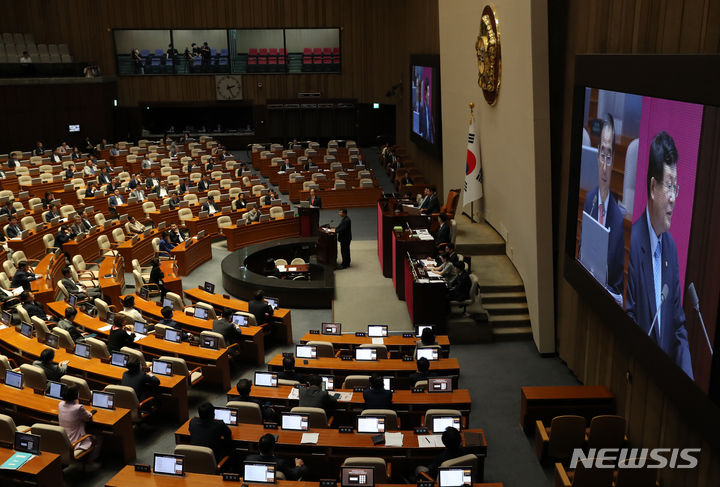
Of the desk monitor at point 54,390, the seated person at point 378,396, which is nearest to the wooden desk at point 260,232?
the desk monitor at point 54,390

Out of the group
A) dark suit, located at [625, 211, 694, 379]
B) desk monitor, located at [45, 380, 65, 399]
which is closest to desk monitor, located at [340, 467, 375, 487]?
dark suit, located at [625, 211, 694, 379]

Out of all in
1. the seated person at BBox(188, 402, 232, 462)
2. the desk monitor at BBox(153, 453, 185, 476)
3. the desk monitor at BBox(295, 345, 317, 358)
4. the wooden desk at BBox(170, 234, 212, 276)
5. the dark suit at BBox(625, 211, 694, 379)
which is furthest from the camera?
Result: the wooden desk at BBox(170, 234, 212, 276)

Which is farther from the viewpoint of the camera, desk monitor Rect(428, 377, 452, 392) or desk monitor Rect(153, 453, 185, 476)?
desk monitor Rect(428, 377, 452, 392)

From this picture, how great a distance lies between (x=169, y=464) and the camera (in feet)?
21.6

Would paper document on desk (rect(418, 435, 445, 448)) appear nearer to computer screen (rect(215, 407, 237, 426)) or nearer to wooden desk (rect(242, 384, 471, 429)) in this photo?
wooden desk (rect(242, 384, 471, 429))

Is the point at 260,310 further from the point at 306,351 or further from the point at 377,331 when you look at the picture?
the point at 377,331

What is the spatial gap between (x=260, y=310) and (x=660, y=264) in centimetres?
673

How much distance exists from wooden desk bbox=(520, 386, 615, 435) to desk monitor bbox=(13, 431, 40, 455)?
568 centimetres

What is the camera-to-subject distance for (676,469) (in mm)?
6895

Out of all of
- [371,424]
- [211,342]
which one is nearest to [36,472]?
[371,424]

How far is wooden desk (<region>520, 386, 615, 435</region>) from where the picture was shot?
867 cm

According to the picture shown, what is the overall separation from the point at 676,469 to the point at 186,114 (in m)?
30.9

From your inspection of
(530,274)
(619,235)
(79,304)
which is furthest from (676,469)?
(79,304)

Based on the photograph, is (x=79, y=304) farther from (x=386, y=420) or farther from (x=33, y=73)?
(x=33, y=73)
